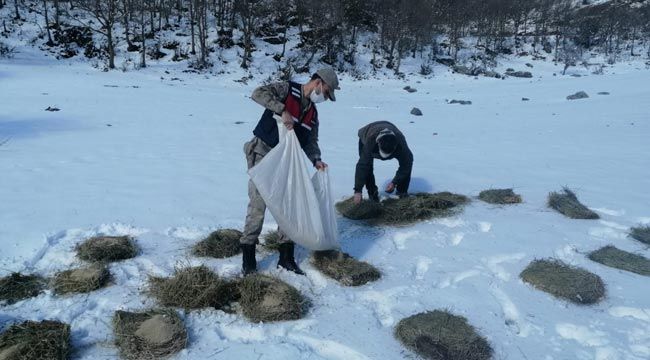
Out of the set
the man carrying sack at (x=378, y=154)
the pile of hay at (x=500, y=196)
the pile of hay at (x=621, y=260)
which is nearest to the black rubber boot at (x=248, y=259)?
the man carrying sack at (x=378, y=154)

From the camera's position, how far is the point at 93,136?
7.83 m

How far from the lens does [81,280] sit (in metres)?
2.96

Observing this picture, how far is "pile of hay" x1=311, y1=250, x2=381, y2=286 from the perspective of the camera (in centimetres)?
325

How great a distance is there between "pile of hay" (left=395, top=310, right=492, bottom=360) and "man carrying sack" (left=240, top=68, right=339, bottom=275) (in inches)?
37.6

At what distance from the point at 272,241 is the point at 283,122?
106cm

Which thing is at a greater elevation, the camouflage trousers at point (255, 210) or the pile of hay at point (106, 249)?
the camouflage trousers at point (255, 210)

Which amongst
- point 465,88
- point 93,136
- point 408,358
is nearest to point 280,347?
point 408,358

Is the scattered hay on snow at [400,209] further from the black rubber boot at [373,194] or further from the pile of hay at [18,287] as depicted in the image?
the pile of hay at [18,287]

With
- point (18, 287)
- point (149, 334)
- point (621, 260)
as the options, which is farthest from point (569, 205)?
point (18, 287)

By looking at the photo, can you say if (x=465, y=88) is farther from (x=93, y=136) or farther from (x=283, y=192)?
(x=283, y=192)

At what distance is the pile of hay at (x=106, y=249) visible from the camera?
3.36m

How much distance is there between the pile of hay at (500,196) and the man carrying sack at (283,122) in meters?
2.43

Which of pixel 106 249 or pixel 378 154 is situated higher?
pixel 378 154

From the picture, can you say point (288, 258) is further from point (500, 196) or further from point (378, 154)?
point (500, 196)
